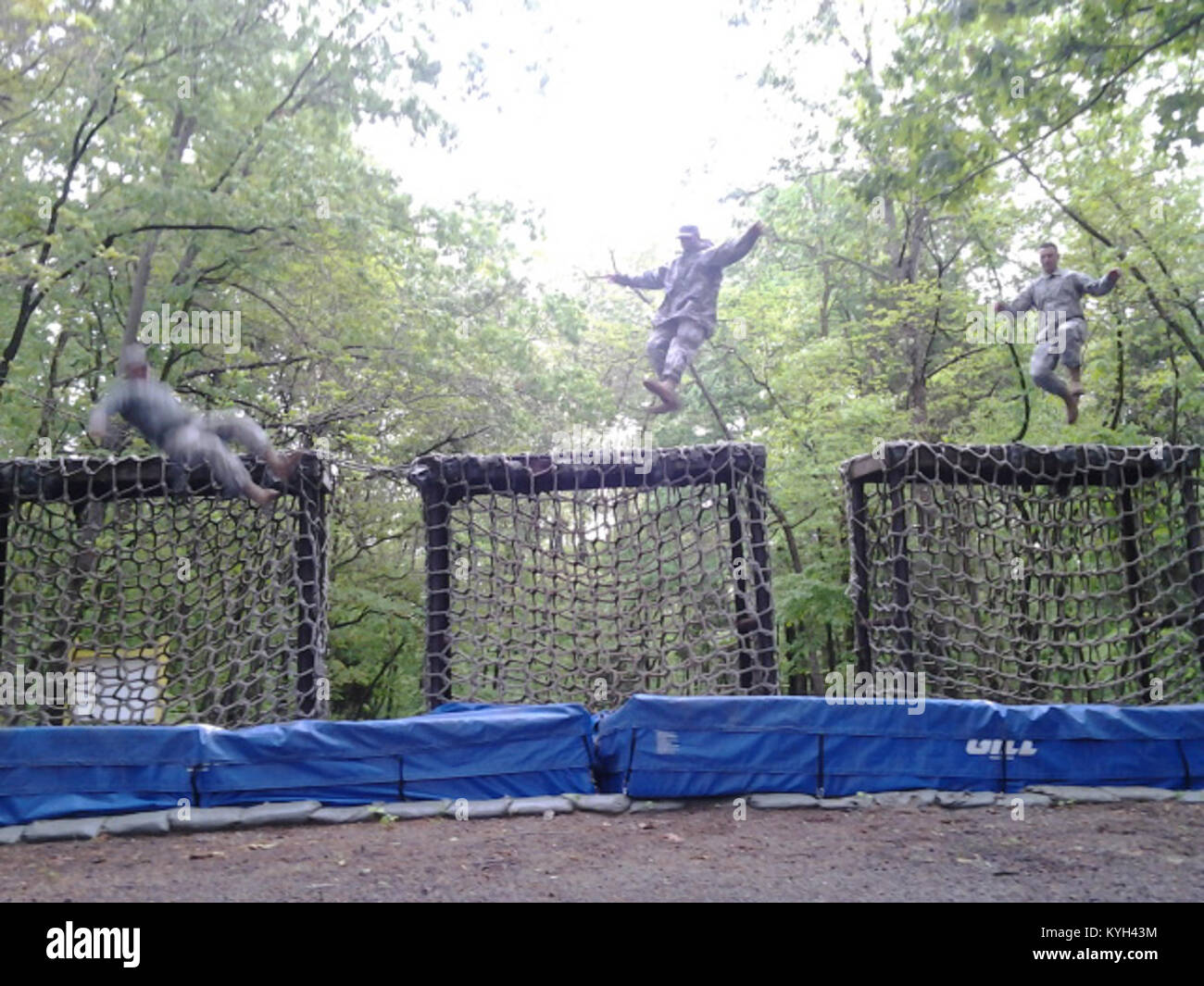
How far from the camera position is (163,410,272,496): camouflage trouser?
276 inches

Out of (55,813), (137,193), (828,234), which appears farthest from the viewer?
(828,234)

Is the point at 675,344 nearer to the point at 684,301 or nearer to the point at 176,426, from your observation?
the point at 684,301

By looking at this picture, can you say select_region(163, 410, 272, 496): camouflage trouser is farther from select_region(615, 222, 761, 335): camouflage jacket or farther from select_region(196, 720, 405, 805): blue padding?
select_region(615, 222, 761, 335): camouflage jacket

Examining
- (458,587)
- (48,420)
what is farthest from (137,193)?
(458,587)

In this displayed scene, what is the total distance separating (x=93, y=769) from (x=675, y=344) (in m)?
5.04

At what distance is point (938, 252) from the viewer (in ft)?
63.7

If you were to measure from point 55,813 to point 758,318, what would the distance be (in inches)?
532

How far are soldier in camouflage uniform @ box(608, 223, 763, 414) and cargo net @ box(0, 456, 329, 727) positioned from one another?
2871mm

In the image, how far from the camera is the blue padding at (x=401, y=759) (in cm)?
625

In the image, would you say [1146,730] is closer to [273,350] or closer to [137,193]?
[137,193]

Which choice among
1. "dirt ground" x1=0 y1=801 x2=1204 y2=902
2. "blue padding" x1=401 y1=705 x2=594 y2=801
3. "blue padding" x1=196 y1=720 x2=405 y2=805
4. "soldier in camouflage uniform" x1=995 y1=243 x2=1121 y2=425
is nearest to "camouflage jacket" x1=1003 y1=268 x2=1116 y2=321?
"soldier in camouflage uniform" x1=995 y1=243 x2=1121 y2=425

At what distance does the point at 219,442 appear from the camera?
7.21m

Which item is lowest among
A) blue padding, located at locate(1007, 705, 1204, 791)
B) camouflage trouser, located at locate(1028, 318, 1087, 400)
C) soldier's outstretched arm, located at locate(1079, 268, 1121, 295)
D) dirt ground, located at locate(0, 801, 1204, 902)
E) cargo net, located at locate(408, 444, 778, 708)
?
dirt ground, located at locate(0, 801, 1204, 902)

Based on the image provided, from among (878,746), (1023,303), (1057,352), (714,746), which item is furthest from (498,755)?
(1023,303)
